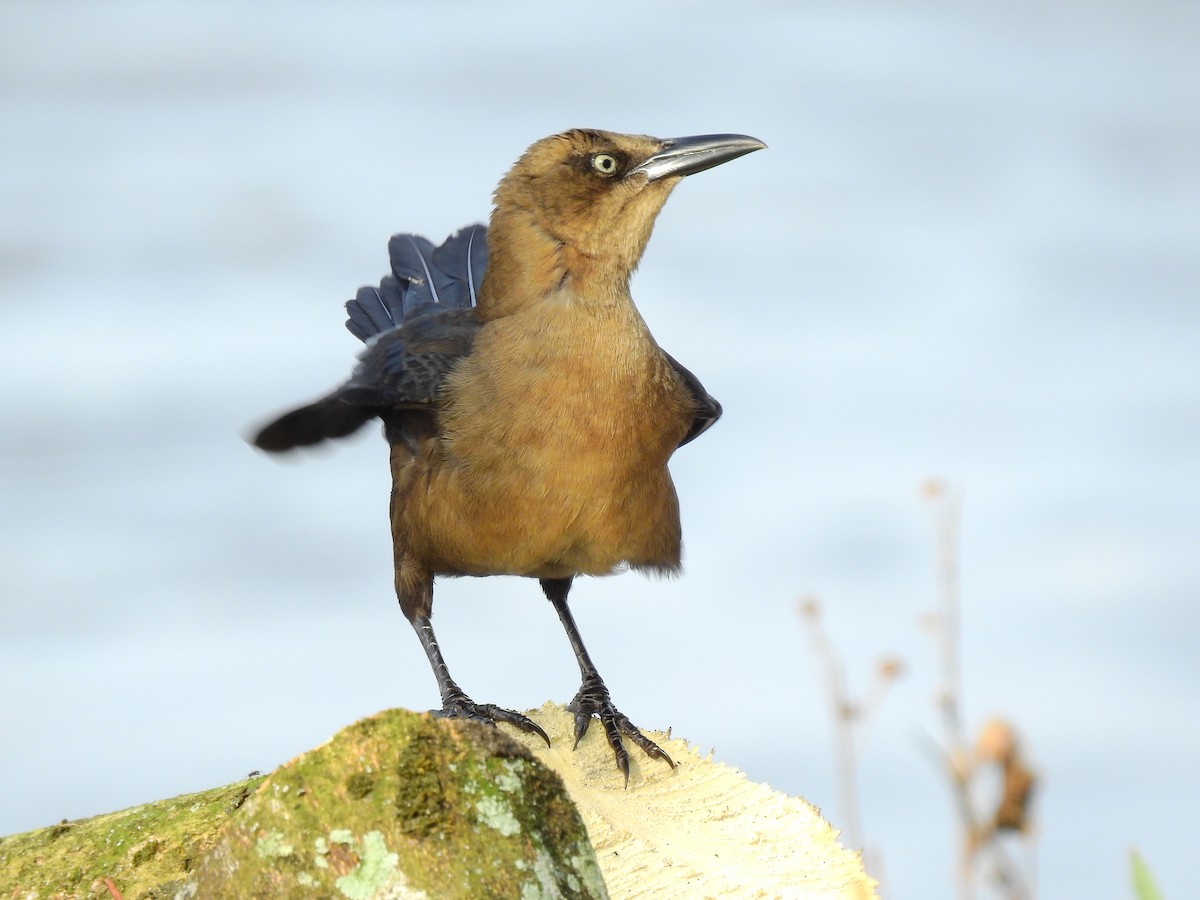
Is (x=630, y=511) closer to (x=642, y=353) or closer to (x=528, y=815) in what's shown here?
(x=642, y=353)

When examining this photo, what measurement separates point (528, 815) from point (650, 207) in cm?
327

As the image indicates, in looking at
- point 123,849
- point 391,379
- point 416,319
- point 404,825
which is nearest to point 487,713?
point 391,379

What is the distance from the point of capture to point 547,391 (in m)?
5.04

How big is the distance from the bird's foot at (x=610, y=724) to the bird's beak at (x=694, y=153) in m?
Answer: 1.84

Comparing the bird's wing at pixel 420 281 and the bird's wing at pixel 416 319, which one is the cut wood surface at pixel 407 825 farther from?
the bird's wing at pixel 420 281

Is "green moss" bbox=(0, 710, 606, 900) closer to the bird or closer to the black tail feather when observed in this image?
the bird

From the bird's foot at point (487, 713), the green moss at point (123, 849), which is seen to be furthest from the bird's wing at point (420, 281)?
the green moss at point (123, 849)

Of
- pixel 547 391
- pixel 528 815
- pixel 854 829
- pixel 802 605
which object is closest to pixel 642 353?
pixel 547 391

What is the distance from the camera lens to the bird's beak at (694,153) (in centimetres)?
514

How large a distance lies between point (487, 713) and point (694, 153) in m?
2.07

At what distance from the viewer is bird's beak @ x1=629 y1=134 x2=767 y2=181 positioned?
5.14m

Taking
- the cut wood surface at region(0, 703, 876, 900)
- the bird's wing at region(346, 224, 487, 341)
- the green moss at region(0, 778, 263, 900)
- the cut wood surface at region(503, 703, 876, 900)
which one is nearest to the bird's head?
the bird's wing at region(346, 224, 487, 341)

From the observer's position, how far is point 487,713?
486cm

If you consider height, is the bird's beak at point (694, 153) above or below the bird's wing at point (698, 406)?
above
